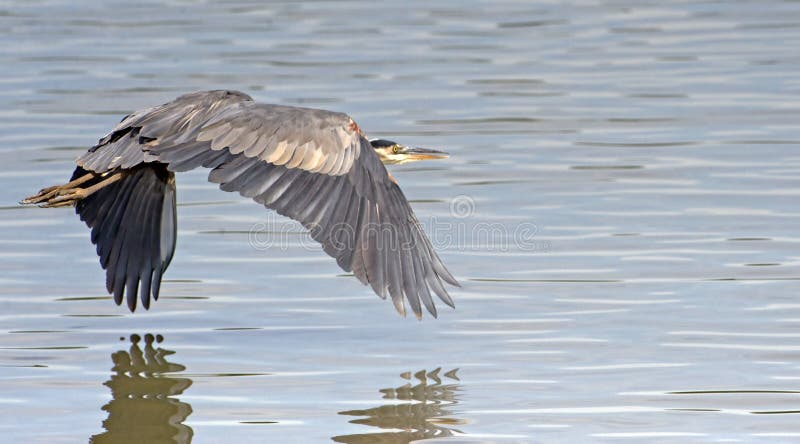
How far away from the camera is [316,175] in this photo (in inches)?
326

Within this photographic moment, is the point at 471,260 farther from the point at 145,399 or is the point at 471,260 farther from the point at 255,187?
the point at 145,399

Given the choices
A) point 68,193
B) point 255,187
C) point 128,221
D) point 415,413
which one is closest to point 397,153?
point 128,221

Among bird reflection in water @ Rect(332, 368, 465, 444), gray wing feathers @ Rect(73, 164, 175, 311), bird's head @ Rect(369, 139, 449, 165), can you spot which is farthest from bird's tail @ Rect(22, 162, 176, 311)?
bird reflection in water @ Rect(332, 368, 465, 444)

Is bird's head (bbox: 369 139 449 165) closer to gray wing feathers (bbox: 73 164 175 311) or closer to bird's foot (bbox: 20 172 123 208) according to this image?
gray wing feathers (bbox: 73 164 175 311)

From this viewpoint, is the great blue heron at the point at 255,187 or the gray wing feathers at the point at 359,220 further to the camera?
the great blue heron at the point at 255,187

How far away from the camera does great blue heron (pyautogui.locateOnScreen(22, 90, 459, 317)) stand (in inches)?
311

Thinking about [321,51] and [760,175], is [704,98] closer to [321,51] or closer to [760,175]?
[760,175]

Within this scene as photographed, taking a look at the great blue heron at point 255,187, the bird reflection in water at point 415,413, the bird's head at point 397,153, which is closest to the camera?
the bird reflection in water at point 415,413

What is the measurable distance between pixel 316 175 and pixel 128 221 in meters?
1.74

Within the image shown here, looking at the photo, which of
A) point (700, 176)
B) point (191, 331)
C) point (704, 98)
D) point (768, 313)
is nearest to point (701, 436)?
point (768, 313)

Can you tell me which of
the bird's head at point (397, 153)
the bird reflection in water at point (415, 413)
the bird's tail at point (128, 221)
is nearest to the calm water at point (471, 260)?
the bird reflection in water at point (415, 413)

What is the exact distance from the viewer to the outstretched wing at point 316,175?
783cm

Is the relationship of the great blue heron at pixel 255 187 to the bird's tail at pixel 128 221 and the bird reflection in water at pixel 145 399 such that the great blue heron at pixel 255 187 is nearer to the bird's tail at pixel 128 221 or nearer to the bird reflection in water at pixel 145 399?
the bird's tail at pixel 128 221

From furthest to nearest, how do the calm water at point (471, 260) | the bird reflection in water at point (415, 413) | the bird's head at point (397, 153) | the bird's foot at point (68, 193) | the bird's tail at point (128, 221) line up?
the bird's head at point (397, 153) < the bird's tail at point (128, 221) < the bird's foot at point (68, 193) < the calm water at point (471, 260) < the bird reflection in water at point (415, 413)
